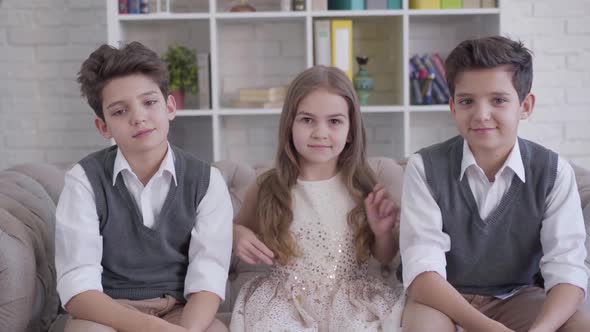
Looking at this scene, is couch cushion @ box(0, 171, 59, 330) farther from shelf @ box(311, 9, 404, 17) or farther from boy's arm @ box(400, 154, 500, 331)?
shelf @ box(311, 9, 404, 17)

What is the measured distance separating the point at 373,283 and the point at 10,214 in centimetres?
95

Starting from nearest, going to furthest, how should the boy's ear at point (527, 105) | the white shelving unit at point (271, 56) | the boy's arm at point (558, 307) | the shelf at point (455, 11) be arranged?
the boy's arm at point (558, 307)
the boy's ear at point (527, 105)
the shelf at point (455, 11)
the white shelving unit at point (271, 56)

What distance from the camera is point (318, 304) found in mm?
1852

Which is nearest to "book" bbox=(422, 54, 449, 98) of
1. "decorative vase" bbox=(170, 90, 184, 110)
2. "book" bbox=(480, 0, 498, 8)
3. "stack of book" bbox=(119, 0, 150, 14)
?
"book" bbox=(480, 0, 498, 8)

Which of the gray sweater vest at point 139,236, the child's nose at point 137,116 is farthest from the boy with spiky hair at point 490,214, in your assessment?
the child's nose at point 137,116

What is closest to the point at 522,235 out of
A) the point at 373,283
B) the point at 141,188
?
the point at 373,283

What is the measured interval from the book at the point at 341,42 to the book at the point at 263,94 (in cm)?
29

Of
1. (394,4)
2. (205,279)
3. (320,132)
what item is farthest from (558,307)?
(394,4)

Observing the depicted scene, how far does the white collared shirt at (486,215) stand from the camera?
1673 mm

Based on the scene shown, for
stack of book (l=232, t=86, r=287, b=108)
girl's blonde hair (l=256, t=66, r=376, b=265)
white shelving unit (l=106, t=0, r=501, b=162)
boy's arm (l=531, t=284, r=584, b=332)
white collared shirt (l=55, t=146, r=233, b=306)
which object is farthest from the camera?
white shelving unit (l=106, t=0, r=501, b=162)

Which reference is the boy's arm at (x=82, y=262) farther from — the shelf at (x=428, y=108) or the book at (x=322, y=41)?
the shelf at (x=428, y=108)

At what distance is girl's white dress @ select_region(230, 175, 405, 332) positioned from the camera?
1.78m

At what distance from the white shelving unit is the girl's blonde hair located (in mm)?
1378

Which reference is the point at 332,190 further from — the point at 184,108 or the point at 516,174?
the point at 184,108
